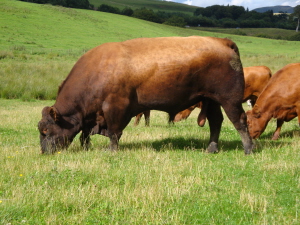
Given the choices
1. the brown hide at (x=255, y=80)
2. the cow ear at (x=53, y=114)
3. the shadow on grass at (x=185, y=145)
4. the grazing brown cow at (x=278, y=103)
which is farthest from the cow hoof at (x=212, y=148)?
the brown hide at (x=255, y=80)

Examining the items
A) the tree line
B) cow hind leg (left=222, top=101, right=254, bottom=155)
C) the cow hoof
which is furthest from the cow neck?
the tree line

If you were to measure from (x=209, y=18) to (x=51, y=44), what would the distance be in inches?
3442

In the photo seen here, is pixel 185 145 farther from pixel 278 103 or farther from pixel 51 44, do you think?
pixel 51 44

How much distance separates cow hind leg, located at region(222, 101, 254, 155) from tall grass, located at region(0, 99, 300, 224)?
0.25 m

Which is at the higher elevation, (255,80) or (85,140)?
(255,80)

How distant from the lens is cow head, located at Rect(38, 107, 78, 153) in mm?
8281

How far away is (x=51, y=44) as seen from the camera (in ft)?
150

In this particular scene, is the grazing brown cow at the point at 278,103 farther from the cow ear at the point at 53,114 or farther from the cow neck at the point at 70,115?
the cow ear at the point at 53,114

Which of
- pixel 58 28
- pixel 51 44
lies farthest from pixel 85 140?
pixel 58 28

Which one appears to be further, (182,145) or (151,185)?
(182,145)

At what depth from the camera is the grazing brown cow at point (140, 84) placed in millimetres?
8062

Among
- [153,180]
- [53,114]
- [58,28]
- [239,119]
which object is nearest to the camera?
[153,180]

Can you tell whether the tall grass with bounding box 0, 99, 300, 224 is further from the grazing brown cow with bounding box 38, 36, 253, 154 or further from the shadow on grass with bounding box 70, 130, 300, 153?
the grazing brown cow with bounding box 38, 36, 253, 154

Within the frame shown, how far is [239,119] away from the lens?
27.8ft
